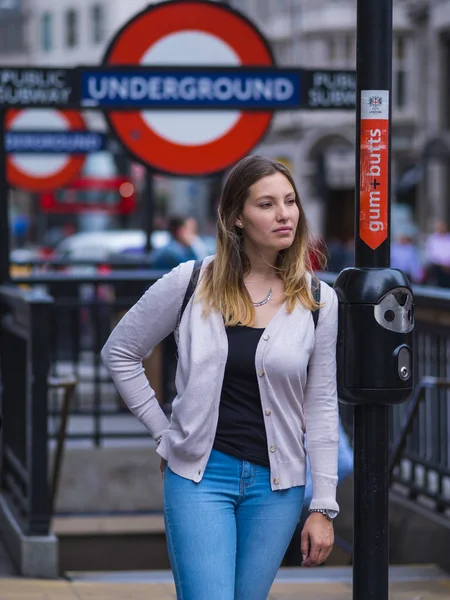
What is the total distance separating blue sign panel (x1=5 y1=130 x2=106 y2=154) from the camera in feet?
45.4

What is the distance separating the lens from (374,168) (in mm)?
3779

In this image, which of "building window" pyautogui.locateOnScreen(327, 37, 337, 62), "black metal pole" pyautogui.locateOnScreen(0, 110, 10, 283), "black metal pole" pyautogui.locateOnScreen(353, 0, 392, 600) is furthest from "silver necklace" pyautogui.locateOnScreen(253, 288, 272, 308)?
"building window" pyautogui.locateOnScreen(327, 37, 337, 62)

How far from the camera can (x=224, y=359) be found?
→ 3.64 m

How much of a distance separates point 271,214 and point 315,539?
0.83 metres

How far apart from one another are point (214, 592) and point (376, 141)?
122cm

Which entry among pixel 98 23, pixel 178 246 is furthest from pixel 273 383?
pixel 98 23

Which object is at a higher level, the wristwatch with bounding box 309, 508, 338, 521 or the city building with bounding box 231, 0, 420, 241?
the city building with bounding box 231, 0, 420, 241

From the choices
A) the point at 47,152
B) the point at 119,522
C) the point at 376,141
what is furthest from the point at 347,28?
the point at 376,141

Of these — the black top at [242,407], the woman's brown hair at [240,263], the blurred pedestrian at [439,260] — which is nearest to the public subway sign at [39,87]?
the woman's brown hair at [240,263]

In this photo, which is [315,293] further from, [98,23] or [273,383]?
[98,23]

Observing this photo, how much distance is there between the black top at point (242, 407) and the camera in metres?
3.62

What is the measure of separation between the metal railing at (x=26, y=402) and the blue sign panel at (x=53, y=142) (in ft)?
21.8

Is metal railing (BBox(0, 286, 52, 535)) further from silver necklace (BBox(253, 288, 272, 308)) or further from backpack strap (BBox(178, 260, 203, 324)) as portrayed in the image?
silver necklace (BBox(253, 288, 272, 308))

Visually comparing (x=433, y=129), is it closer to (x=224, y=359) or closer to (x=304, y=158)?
(x=304, y=158)
